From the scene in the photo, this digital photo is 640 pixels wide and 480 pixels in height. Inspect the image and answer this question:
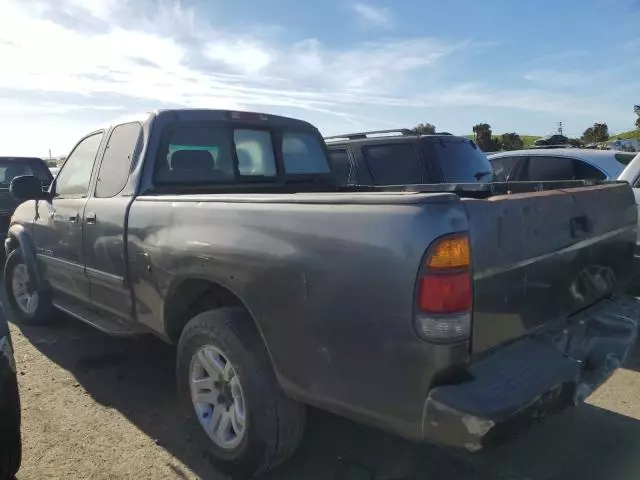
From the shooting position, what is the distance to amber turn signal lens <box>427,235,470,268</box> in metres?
2.06

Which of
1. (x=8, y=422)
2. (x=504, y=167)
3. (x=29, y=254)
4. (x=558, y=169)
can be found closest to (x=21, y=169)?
(x=29, y=254)

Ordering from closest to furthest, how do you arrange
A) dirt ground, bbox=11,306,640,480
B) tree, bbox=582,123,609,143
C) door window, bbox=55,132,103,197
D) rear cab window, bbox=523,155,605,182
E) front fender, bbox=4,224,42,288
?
1. dirt ground, bbox=11,306,640,480
2. door window, bbox=55,132,103,197
3. front fender, bbox=4,224,42,288
4. rear cab window, bbox=523,155,605,182
5. tree, bbox=582,123,609,143

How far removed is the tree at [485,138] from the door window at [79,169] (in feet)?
84.0

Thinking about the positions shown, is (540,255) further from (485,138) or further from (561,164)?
(485,138)

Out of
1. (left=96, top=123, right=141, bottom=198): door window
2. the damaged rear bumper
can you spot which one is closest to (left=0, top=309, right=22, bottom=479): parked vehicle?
(left=96, top=123, right=141, bottom=198): door window

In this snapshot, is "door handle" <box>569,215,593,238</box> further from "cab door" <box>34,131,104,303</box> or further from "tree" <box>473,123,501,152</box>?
"tree" <box>473,123,501,152</box>

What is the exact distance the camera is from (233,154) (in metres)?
4.38

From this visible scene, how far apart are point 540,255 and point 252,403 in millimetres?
1553

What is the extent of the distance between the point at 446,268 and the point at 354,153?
5.30 m

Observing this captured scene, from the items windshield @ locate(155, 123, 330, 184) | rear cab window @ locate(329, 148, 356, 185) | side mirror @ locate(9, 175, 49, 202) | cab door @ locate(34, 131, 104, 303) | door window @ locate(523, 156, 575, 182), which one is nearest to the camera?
windshield @ locate(155, 123, 330, 184)

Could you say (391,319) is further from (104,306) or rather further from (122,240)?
(104,306)

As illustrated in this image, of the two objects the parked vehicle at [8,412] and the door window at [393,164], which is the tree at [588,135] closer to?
the door window at [393,164]

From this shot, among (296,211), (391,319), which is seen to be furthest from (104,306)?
(391,319)

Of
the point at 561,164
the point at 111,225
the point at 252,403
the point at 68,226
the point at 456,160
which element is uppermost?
the point at 456,160
